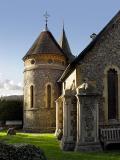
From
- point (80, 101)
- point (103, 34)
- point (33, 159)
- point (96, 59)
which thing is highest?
point (103, 34)

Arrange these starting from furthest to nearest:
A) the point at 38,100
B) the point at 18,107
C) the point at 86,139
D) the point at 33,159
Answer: the point at 18,107 → the point at 38,100 → the point at 86,139 → the point at 33,159

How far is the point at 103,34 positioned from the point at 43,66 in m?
16.7

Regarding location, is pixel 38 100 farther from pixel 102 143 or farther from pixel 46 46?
pixel 102 143

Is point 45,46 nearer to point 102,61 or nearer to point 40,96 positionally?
point 40,96

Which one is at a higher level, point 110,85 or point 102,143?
point 110,85

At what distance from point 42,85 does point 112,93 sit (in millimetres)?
16510

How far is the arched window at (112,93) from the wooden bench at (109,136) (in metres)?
1.27

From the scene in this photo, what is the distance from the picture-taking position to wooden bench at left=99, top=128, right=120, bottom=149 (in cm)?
1892

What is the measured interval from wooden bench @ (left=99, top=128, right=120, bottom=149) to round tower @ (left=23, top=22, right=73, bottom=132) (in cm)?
1709

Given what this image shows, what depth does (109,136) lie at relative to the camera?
19406 mm

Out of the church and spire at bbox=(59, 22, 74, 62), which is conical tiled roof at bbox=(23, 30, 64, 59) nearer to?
spire at bbox=(59, 22, 74, 62)

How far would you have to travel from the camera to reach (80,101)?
60.1ft

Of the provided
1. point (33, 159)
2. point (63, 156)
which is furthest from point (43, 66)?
point (33, 159)

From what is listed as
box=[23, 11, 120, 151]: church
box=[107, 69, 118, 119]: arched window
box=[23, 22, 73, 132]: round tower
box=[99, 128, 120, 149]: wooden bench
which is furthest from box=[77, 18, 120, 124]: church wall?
box=[23, 22, 73, 132]: round tower
